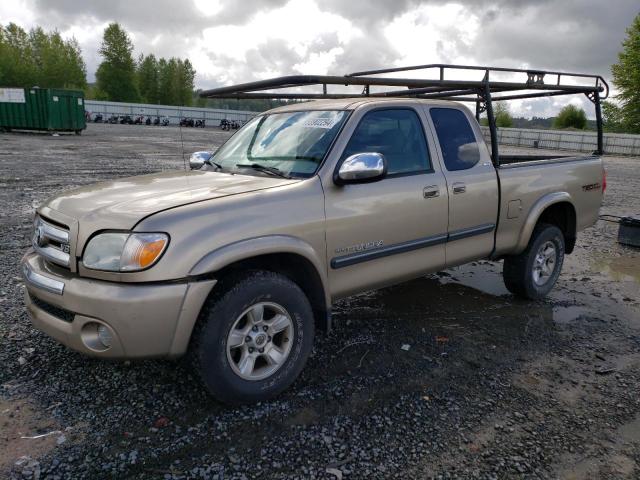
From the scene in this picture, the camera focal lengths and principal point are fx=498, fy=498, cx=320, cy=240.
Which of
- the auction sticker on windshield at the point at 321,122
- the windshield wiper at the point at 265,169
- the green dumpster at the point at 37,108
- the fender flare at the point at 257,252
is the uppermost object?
the green dumpster at the point at 37,108

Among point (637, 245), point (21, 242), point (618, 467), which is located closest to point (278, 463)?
point (618, 467)

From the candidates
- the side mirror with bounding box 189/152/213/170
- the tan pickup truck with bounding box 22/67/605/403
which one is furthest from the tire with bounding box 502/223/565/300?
the side mirror with bounding box 189/152/213/170

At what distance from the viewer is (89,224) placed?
8.86 feet

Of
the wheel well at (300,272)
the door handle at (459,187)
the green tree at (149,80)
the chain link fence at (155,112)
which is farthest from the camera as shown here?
the green tree at (149,80)

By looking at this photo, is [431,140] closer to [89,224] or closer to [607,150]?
[89,224]

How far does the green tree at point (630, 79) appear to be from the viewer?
4841 centimetres

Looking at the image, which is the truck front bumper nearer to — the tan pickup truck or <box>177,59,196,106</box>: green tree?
the tan pickup truck

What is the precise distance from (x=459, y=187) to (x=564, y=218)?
1946 mm

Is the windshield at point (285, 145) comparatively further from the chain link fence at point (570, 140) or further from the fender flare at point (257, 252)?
the chain link fence at point (570, 140)

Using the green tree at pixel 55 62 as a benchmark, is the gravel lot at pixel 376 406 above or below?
below

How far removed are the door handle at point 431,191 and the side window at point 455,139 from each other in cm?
28

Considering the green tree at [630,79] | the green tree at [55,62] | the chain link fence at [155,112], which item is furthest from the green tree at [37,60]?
the green tree at [630,79]

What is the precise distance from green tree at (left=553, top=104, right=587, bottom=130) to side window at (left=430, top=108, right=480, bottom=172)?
57.0 metres

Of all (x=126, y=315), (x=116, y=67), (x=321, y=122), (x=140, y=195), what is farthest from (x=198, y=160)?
(x=116, y=67)
